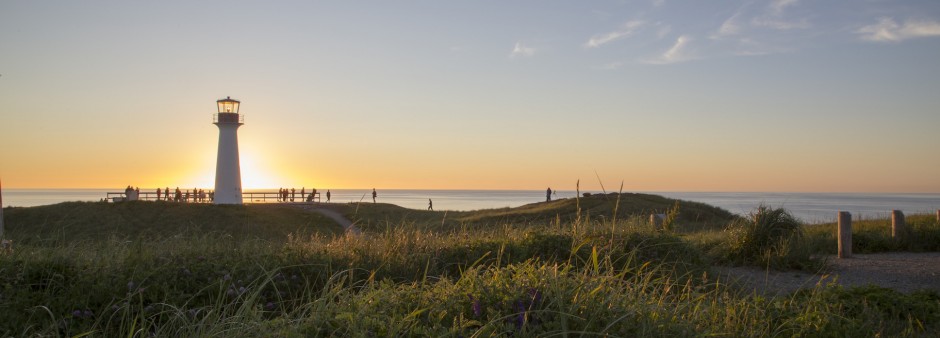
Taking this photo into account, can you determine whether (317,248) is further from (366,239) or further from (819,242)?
(819,242)

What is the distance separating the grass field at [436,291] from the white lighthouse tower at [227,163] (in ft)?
107

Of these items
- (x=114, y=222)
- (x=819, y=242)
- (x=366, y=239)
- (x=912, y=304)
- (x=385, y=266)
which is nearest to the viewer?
(x=912, y=304)

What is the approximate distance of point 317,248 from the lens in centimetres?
838

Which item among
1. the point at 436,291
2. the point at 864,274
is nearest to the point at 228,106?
the point at 864,274

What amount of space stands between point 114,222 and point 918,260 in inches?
1045

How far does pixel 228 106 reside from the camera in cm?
4094

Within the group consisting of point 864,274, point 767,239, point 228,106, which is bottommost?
point 864,274

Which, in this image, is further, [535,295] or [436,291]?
[436,291]

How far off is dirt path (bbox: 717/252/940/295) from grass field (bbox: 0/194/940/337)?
517 millimetres

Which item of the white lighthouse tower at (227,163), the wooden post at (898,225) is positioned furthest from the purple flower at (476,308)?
the white lighthouse tower at (227,163)

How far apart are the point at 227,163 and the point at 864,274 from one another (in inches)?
1418

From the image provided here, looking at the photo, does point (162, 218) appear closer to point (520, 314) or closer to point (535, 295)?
point (535, 295)

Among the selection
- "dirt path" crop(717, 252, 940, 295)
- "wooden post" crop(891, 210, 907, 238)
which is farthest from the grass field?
"dirt path" crop(717, 252, 940, 295)

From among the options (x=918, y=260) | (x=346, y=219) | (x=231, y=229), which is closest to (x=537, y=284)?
(x=918, y=260)
